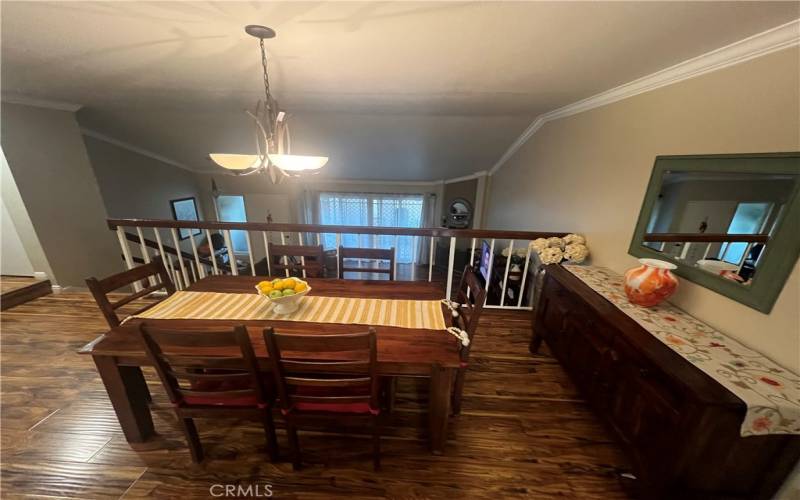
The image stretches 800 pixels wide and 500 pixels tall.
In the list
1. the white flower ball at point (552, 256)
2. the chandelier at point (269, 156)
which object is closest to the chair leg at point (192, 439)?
the chandelier at point (269, 156)

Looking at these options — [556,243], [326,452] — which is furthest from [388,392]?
[556,243]

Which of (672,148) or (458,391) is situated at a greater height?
(672,148)

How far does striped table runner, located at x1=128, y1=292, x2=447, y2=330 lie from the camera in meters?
1.35

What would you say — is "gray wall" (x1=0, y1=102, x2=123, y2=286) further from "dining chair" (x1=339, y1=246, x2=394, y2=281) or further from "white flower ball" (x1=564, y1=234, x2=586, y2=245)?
"white flower ball" (x1=564, y1=234, x2=586, y2=245)

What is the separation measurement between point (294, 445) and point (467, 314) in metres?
1.06

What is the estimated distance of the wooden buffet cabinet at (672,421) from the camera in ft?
2.77

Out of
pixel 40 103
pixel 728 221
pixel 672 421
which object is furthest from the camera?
pixel 40 103

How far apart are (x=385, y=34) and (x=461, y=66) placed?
0.60 metres

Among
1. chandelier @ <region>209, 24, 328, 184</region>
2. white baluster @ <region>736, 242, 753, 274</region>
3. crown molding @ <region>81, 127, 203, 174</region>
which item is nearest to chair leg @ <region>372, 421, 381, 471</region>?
chandelier @ <region>209, 24, 328, 184</region>

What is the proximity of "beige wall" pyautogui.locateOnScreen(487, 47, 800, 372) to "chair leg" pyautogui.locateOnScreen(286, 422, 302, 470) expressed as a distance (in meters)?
2.00

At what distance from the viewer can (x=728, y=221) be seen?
1.18m

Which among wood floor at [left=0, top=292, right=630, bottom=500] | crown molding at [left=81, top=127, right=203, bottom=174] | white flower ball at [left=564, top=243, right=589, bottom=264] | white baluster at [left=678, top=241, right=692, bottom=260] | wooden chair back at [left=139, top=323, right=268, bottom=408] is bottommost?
wood floor at [left=0, top=292, right=630, bottom=500]

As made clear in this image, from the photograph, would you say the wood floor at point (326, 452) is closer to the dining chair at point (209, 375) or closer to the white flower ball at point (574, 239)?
the dining chair at point (209, 375)

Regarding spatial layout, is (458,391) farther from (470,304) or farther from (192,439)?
(192,439)
